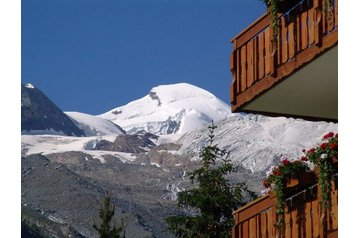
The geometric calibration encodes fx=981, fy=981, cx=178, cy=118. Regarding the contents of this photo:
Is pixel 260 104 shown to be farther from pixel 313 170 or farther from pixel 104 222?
pixel 104 222

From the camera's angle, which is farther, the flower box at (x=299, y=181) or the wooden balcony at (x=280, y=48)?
the flower box at (x=299, y=181)

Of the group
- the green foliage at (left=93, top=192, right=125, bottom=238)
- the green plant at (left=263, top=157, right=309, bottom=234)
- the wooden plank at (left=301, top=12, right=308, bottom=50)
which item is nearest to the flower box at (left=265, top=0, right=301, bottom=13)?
the wooden plank at (left=301, top=12, right=308, bottom=50)

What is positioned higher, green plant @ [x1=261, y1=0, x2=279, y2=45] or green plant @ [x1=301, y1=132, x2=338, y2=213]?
green plant @ [x1=261, y1=0, x2=279, y2=45]

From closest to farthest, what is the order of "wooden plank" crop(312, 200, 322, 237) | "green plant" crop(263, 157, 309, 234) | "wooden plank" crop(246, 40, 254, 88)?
"wooden plank" crop(312, 200, 322, 237), "green plant" crop(263, 157, 309, 234), "wooden plank" crop(246, 40, 254, 88)

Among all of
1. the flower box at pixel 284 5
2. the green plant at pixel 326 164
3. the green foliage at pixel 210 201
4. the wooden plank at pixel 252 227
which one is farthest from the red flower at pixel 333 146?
the green foliage at pixel 210 201

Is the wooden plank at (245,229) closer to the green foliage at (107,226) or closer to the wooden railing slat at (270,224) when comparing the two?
the wooden railing slat at (270,224)

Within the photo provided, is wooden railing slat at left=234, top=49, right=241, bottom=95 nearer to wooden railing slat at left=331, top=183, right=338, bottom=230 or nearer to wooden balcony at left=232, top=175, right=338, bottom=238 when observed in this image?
wooden balcony at left=232, top=175, right=338, bottom=238

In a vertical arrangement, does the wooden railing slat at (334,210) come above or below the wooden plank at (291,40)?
below

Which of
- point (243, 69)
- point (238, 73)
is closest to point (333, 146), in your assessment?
point (243, 69)

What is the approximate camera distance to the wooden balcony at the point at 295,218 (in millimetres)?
9094

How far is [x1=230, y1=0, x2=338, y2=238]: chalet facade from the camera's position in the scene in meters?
9.38

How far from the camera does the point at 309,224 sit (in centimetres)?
944

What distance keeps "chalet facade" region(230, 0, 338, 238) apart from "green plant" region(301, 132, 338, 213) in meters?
0.07
